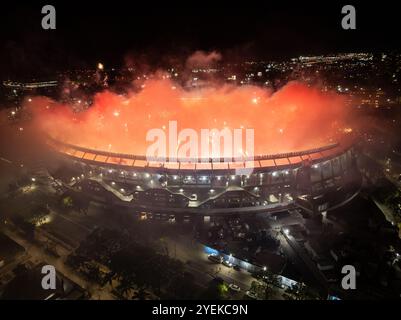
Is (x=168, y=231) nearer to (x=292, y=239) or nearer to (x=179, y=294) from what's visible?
(x=179, y=294)

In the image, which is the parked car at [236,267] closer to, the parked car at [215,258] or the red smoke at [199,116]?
the parked car at [215,258]

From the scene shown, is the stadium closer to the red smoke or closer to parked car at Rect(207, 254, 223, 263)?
parked car at Rect(207, 254, 223, 263)

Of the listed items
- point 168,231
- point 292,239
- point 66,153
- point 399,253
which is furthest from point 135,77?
point 399,253

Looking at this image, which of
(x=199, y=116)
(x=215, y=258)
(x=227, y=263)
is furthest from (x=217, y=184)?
(x=199, y=116)

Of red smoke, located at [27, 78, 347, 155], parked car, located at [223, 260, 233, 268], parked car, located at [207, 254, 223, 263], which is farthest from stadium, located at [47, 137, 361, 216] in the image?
red smoke, located at [27, 78, 347, 155]

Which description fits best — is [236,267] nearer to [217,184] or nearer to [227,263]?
[227,263]

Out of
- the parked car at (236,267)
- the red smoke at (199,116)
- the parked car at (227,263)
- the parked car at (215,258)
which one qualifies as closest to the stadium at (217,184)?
the parked car at (215,258)
